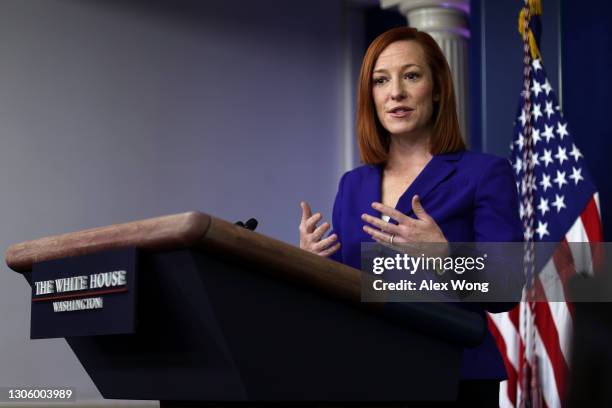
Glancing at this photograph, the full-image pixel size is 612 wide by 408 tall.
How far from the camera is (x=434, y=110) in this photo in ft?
5.46

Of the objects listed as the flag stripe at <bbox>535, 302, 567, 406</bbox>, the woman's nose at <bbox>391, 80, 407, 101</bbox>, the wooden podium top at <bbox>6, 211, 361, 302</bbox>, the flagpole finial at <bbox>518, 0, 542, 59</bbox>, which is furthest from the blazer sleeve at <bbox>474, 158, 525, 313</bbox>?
the flagpole finial at <bbox>518, 0, 542, 59</bbox>

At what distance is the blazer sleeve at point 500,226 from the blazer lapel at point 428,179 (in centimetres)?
7

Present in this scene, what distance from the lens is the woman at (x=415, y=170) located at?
1.48 m

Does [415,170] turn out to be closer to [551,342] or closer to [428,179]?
[428,179]

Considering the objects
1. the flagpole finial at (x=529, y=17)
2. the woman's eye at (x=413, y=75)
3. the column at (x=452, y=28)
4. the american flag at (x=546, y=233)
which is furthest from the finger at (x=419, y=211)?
the column at (x=452, y=28)

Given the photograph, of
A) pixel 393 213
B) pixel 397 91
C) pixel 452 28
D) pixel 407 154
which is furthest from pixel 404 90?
pixel 452 28

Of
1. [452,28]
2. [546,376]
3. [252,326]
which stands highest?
[452,28]

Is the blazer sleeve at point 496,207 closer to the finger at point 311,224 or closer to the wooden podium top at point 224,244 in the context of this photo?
the finger at point 311,224

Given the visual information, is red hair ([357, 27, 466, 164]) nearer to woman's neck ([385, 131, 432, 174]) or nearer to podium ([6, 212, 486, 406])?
woman's neck ([385, 131, 432, 174])

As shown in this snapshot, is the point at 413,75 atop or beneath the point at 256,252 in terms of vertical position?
atop

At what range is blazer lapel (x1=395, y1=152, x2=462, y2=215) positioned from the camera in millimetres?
1518

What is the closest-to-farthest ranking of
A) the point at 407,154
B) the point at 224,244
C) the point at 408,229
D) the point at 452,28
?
the point at 224,244, the point at 408,229, the point at 407,154, the point at 452,28

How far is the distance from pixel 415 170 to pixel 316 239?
0.75 ft

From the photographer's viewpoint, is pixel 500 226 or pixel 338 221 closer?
pixel 500 226
